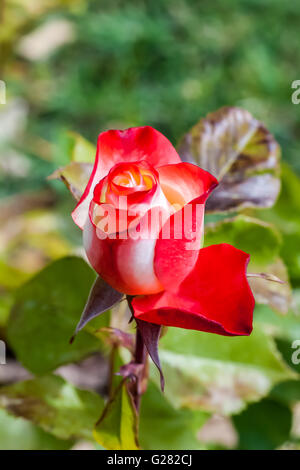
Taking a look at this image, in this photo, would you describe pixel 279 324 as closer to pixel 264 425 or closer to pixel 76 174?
pixel 264 425

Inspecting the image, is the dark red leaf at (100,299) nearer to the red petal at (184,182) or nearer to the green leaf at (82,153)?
the red petal at (184,182)

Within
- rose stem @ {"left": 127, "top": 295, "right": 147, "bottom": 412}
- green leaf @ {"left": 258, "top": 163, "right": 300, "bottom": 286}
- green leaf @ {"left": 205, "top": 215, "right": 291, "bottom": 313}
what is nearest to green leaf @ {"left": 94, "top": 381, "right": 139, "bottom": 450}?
rose stem @ {"left": 127, "top": 295, "right": 147, "bottom": 412}

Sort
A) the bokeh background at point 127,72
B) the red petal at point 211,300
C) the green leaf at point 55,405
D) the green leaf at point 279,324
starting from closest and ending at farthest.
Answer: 1. the red petal at point 211,300
2. the green leaf at point 55,405
3. the green leaf at point 279,324
4. the bokeh background at point 127,72

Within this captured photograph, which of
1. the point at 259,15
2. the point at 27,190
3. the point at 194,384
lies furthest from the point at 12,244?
the point at 259,15

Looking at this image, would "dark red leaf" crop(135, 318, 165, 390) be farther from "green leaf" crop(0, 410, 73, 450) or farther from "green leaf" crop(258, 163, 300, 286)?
"green leaf" crop(258, 163, 300, 286)

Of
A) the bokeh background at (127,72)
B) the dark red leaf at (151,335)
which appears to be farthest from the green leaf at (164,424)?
the bokeh background at (127,72)

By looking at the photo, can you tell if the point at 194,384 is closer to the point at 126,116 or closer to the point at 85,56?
the point at 126,116

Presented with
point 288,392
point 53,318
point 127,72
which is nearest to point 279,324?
point 288,392
